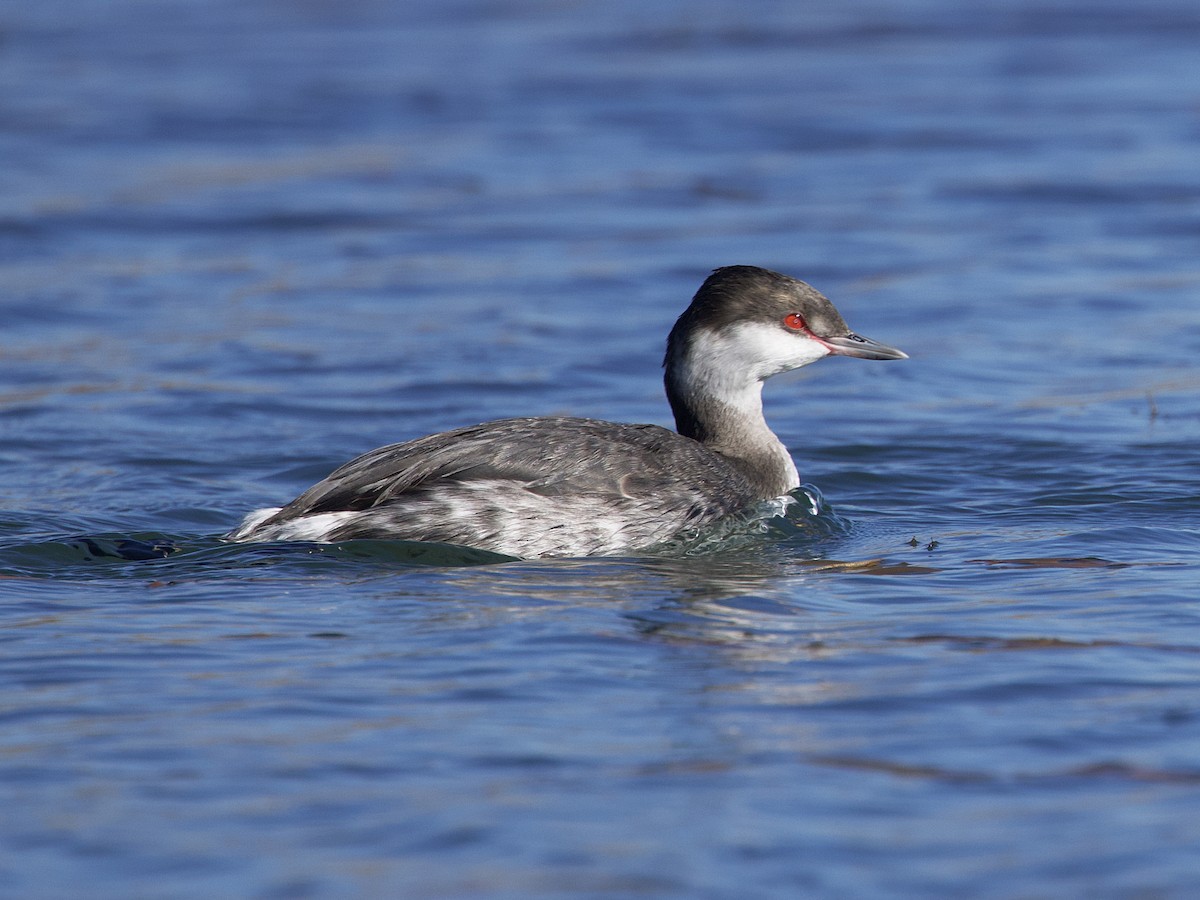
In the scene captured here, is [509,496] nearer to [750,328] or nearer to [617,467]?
[617,467]

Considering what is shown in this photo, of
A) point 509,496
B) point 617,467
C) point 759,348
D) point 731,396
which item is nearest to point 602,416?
point 731,396

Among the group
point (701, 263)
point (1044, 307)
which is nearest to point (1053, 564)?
point (1044, 307)

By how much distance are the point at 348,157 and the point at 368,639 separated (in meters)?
12.3

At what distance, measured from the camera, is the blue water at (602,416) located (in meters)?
5.11

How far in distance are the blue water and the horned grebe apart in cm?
20

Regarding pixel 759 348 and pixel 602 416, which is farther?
pixel 602 416

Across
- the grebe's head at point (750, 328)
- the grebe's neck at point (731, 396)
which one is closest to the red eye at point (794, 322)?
the grebe's head at point (750, 328)

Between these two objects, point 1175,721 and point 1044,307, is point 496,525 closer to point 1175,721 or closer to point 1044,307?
point 1175,721

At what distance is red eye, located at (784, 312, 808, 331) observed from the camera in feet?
29.3

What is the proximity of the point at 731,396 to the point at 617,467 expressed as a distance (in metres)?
0.98

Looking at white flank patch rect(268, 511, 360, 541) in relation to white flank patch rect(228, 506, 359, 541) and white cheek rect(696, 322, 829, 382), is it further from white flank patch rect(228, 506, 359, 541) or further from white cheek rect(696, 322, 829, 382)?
white cheek rect(696, 322, 829, 382)

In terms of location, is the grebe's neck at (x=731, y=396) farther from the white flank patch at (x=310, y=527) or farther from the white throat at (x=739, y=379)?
the white flank patch at (x=310, y=527)

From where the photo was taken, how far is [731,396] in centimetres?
907

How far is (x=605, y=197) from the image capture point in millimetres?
16781
